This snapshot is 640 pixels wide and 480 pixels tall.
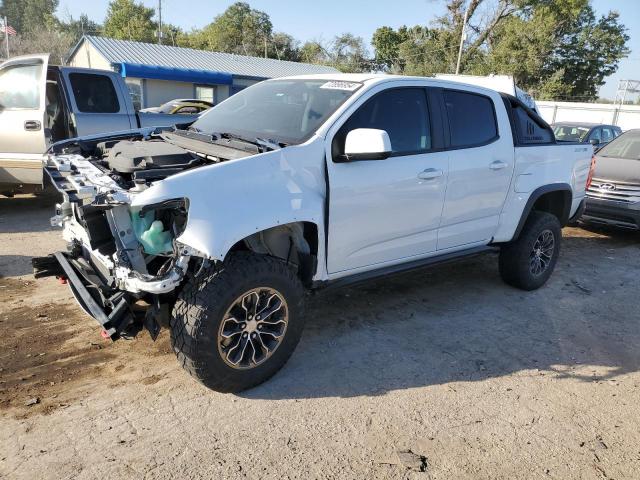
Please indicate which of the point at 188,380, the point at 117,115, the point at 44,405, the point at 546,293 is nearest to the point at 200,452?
the point at 188,380

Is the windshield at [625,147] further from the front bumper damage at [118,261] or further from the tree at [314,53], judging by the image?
the tree at [314,53]

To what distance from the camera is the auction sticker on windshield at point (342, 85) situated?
3904 mm

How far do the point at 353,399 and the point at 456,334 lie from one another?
54.8 inches

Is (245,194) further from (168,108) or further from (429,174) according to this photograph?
(168,108)

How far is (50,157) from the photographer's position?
3814mm

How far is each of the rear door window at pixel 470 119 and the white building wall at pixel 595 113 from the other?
95.2 ft

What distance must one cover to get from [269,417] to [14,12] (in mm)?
116236

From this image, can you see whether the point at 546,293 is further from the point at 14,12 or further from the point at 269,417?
the point at 14,12

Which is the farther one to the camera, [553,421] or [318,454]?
[553,421]

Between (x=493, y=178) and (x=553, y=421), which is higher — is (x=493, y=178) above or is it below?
above

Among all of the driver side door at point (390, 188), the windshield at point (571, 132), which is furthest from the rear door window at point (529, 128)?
the windshield at point (571, 132)

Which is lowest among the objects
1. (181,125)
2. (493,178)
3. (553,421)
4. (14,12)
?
(553,421)

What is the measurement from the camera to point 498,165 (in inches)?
185

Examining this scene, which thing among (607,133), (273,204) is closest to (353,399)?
(273,204)
